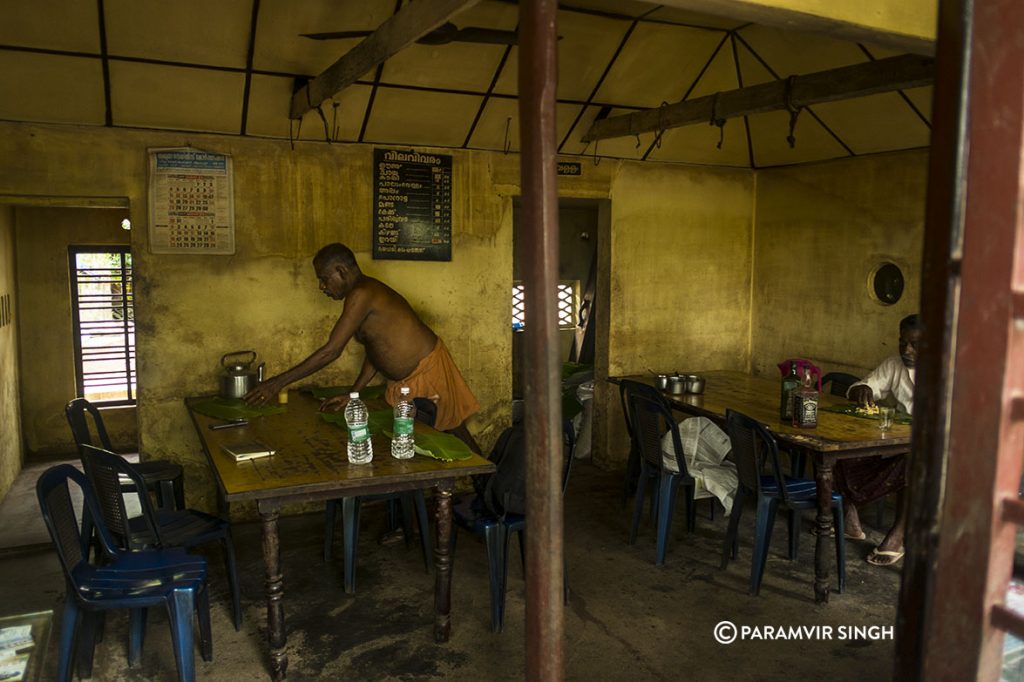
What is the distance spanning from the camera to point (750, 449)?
433cm

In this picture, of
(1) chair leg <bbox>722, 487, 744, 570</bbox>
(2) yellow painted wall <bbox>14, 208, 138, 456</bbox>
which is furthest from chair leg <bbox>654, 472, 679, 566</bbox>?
(2) yellow painted wall <bbox>14, 208, 138, 456</bbox>

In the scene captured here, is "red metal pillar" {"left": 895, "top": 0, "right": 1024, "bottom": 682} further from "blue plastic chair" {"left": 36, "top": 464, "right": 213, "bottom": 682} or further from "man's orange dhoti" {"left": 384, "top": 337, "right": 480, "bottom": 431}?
"man's orange dhoti" {"left": 384, "top": 337, "right": 480, "bottom": 431}

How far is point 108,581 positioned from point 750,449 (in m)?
3.22

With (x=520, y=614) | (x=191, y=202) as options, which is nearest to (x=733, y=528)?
(x=520, y=614)

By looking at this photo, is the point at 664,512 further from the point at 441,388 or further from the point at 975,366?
the point at 975,366

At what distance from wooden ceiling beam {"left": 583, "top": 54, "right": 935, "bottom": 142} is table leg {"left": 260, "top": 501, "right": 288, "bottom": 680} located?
3.57 metres

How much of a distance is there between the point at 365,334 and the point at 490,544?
5.85ft

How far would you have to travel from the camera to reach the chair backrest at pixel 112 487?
10.7 feet

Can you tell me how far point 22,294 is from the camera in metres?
7.73

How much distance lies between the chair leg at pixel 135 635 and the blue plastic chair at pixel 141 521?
0.30m

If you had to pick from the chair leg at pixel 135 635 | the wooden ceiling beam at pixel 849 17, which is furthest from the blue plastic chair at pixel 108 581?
the wooden ceiling beam at pixel 849 17

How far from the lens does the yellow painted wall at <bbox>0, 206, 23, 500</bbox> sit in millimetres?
6469

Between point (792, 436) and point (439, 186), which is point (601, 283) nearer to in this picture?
point (439, 186)

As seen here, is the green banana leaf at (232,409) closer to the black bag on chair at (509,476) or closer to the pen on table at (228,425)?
the pen on table at (228,425)
